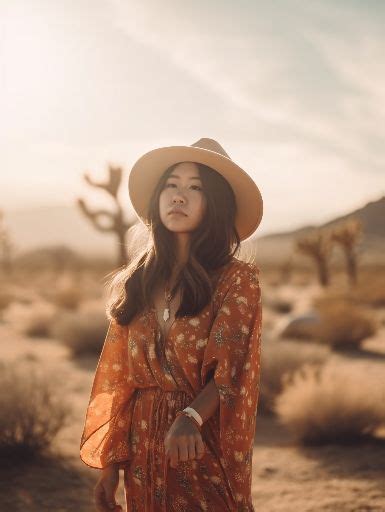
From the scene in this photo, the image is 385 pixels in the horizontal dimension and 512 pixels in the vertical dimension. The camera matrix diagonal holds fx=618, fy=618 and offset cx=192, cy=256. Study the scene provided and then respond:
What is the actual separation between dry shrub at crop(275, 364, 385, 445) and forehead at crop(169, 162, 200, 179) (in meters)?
4.07

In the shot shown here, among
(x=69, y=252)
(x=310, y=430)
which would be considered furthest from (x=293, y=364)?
(x=69, y=252)

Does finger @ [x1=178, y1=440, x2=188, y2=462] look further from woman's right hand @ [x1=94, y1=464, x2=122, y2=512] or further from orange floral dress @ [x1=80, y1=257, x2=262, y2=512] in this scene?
woman's right hand @ [x1=94, y1=464, x2=122, y2=512]

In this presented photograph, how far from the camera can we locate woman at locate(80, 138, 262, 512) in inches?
89.4

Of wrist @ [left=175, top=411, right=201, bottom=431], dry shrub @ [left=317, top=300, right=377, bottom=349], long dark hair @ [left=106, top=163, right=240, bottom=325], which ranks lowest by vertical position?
dry shrub @ [left=317, top=300, right=377, bottom=349]

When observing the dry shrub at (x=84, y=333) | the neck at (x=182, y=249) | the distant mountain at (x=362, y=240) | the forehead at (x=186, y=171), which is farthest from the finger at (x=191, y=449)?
the dry shrub at (x=84, y=333)

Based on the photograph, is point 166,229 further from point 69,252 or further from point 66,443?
point 69,252

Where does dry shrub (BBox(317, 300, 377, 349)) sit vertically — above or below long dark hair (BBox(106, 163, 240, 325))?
below

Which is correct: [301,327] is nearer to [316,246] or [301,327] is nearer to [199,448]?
[199,448]

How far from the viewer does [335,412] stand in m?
5.96

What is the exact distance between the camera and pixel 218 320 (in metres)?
2.27

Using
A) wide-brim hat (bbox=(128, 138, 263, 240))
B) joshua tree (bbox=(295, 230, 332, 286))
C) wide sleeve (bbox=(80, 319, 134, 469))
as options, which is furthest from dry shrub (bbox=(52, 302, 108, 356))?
joshua tree (bbox=(295, 230, 332, 286))

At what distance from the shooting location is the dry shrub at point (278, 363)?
25.6 feet

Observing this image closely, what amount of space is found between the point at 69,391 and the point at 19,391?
3.27 m

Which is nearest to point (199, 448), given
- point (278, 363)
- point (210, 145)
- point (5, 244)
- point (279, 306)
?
point (210, 145)
